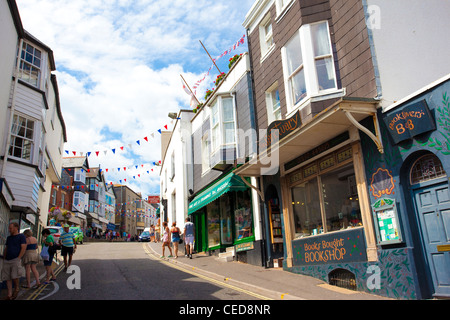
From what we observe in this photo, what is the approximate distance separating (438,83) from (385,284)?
14.0ft

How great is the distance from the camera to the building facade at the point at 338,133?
326 inches

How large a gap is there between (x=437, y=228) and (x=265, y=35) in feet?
32.1

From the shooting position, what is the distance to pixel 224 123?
16.0 m

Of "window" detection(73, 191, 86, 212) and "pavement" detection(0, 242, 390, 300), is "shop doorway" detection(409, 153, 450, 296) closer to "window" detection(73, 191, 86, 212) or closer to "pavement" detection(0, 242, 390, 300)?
"pavement" detection(0, 242, 390, 300)

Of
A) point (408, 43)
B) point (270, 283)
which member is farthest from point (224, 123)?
point (408, 43)

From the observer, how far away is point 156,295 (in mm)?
7992

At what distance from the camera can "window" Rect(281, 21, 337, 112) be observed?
1019 centimetres

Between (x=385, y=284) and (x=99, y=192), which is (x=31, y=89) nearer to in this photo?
(x=385, y=284)

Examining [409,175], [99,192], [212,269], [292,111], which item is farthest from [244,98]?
[99,192]

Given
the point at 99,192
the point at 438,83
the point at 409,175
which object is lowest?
the point at 409,175

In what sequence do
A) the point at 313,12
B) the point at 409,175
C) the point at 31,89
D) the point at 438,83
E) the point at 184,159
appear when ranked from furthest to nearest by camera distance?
the point at 184,159 → the point at 31,89 → the point at 313,12 → the point at 409,175 → the point at 438,83

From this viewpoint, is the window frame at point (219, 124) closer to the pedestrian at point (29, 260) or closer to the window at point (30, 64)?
the window at point (30, 64)

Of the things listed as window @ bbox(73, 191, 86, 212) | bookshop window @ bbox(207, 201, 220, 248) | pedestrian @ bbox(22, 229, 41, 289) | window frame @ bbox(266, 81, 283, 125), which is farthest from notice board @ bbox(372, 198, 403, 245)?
window @ bbox(73, 191, 86, 212)

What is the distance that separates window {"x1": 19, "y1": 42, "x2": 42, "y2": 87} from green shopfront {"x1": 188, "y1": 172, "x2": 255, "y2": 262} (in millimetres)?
8612
